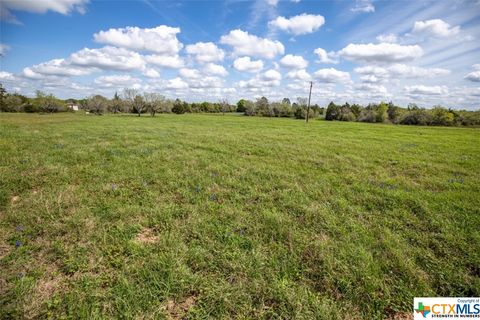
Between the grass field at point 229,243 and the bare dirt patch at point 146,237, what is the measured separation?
0.02m

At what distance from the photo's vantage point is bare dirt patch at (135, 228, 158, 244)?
13.0 ft

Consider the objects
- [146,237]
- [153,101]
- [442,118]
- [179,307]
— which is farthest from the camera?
[153,101]

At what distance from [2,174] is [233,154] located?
8.01 m

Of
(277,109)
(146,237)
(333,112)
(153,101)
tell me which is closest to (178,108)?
(153,101)

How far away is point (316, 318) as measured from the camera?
8.71 ft

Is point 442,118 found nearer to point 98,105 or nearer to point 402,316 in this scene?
point 402,316

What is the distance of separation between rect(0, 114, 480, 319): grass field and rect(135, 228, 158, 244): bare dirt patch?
23mm

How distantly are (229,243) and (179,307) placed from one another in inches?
52.6

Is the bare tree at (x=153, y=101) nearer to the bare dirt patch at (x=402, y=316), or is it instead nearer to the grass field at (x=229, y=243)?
the grass field at (x=229, y=243)

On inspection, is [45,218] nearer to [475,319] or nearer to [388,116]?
[475,319]

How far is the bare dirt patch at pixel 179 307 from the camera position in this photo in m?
2.69

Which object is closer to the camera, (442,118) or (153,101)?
(442,118)

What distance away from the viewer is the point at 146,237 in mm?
4098

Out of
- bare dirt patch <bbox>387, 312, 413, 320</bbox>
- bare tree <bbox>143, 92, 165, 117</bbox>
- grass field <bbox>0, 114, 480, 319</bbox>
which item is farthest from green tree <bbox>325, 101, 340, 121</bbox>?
bare dirt patch <bbox>387, 312, 413, 320</bbox>
